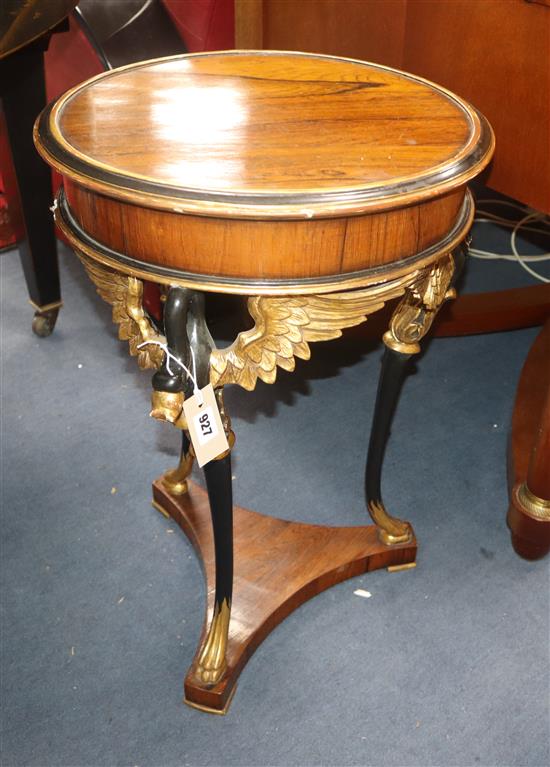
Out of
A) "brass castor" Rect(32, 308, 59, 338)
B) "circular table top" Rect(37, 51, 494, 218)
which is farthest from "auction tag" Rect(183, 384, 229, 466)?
"brass castor" Rect(32, 308, 59, 338)

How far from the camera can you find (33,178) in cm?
171

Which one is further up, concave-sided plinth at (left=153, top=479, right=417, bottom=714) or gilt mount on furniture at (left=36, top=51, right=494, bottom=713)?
gilt mount on furniture at (left=36, top=51, right=494, bottom=713)

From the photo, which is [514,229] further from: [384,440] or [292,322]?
[292,322]

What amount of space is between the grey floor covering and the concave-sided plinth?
37 millimetres

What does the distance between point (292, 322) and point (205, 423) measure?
0.15 meters

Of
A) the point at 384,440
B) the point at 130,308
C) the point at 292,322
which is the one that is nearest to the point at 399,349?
the point at 384,440

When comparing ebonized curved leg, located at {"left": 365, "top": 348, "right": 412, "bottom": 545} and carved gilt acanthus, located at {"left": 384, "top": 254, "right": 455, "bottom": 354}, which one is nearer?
carved gilt acanthus, located at {"left": 384, "top": 254, "right": 455, "bottom": 354}

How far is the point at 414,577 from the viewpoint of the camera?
1374mm

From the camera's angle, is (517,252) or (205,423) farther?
(517,252)

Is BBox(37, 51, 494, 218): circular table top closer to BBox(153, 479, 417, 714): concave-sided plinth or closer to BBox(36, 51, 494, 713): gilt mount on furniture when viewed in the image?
BBox(36, 51, 494, 713): gilt mount on furniture

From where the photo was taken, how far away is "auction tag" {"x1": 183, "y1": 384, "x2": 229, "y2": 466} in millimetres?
936

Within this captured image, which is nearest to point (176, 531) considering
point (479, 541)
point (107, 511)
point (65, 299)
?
point (107, 511)

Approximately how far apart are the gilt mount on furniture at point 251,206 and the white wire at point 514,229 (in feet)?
3.68

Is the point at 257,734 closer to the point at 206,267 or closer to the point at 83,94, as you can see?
the point at 206,267
